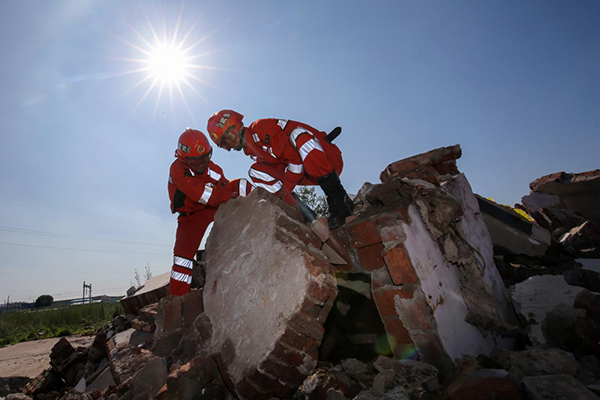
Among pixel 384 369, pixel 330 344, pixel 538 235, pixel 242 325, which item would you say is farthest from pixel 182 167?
pixel 538 235

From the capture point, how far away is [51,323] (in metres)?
11.6

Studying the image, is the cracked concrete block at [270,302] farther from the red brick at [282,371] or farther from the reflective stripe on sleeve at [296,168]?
the reflective stripe on sleeve at [296,168]

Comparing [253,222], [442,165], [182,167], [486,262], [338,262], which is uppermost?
[182,167]

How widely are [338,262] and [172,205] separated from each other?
2.45m

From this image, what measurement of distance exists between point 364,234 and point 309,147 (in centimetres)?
131

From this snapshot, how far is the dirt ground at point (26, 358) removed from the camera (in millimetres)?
5367

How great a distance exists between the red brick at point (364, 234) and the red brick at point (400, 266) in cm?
13

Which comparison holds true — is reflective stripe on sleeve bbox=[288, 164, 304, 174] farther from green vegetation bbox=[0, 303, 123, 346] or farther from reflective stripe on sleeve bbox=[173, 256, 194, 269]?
green vegetation bbox=[0, 303, 123, 346]

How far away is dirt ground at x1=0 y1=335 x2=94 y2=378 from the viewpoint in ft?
17.6

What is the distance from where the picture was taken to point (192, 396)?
1746 millimetres

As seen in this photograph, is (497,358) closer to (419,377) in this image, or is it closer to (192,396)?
(419,377)

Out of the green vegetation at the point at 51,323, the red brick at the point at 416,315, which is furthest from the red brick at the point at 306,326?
the green vegetation at the point at 51,323

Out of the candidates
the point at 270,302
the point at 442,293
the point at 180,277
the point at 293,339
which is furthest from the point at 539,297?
the point at 180,277

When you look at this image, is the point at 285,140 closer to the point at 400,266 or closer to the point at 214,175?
the point at 214,175
